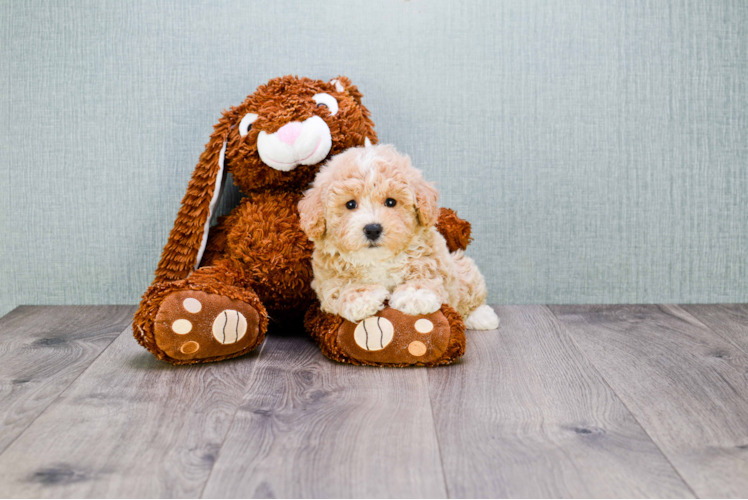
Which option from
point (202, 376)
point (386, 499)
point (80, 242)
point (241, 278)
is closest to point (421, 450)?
point (386, 499)

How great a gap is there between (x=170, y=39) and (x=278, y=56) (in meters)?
0.26

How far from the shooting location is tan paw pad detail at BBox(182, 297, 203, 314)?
47.9 inches

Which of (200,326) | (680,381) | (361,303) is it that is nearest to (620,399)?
(680,381)

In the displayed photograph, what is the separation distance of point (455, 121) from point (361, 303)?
0.63 m

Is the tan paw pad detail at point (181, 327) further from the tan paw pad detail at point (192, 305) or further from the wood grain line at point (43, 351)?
the wood grain line at point (43, 351)

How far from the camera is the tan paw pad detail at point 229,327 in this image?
1.23 metres

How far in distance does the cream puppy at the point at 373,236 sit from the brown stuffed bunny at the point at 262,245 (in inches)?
1.6

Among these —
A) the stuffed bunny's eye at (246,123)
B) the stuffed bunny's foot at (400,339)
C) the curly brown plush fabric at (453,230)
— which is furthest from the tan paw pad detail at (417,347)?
the stuffed bunny's eye at (246,123)

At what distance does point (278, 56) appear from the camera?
5.31ft

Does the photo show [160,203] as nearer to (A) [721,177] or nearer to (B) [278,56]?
(B) [278,56]

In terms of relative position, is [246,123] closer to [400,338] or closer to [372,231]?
[372,231]

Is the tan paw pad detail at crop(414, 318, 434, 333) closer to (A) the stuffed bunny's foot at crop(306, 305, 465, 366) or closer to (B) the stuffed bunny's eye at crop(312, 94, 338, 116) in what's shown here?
(A) the stuffed bunny's foot at crop(306, 305, 465, 366)

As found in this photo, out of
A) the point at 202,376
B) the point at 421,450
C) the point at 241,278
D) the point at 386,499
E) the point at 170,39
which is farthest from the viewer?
the point at 170,39

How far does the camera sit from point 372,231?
1.20 m
